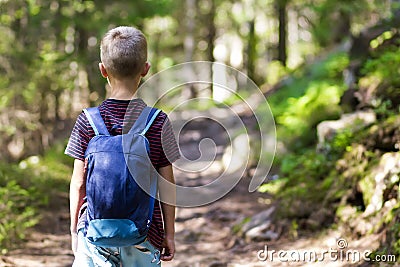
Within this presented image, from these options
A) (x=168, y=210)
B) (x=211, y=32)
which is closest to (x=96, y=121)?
(x=168, y=210)

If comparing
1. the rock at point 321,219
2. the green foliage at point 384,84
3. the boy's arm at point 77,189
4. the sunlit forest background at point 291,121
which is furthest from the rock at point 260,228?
the boy's arm at point 77,189

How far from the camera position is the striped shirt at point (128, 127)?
266 cm

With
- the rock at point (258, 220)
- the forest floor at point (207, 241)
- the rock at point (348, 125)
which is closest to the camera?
the forest floor at point (207, 241)

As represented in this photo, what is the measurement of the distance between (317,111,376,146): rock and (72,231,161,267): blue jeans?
5.26 metres

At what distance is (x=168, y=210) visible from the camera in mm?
2777

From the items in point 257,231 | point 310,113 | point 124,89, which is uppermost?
point 124,89

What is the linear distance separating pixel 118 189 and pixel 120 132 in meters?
0.30

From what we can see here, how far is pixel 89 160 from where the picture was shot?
2.58 metres

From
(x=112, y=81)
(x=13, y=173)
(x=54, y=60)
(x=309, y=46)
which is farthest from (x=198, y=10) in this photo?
(x=112, y=81)

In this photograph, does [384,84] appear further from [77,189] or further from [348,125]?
[77,189]

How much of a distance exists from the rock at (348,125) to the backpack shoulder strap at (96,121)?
535cm

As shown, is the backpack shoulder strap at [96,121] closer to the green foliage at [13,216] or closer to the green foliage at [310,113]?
the green foliage at [13,216]

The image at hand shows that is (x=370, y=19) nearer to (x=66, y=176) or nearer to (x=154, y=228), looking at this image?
(x=66, y=176)

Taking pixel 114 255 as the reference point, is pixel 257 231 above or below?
below
